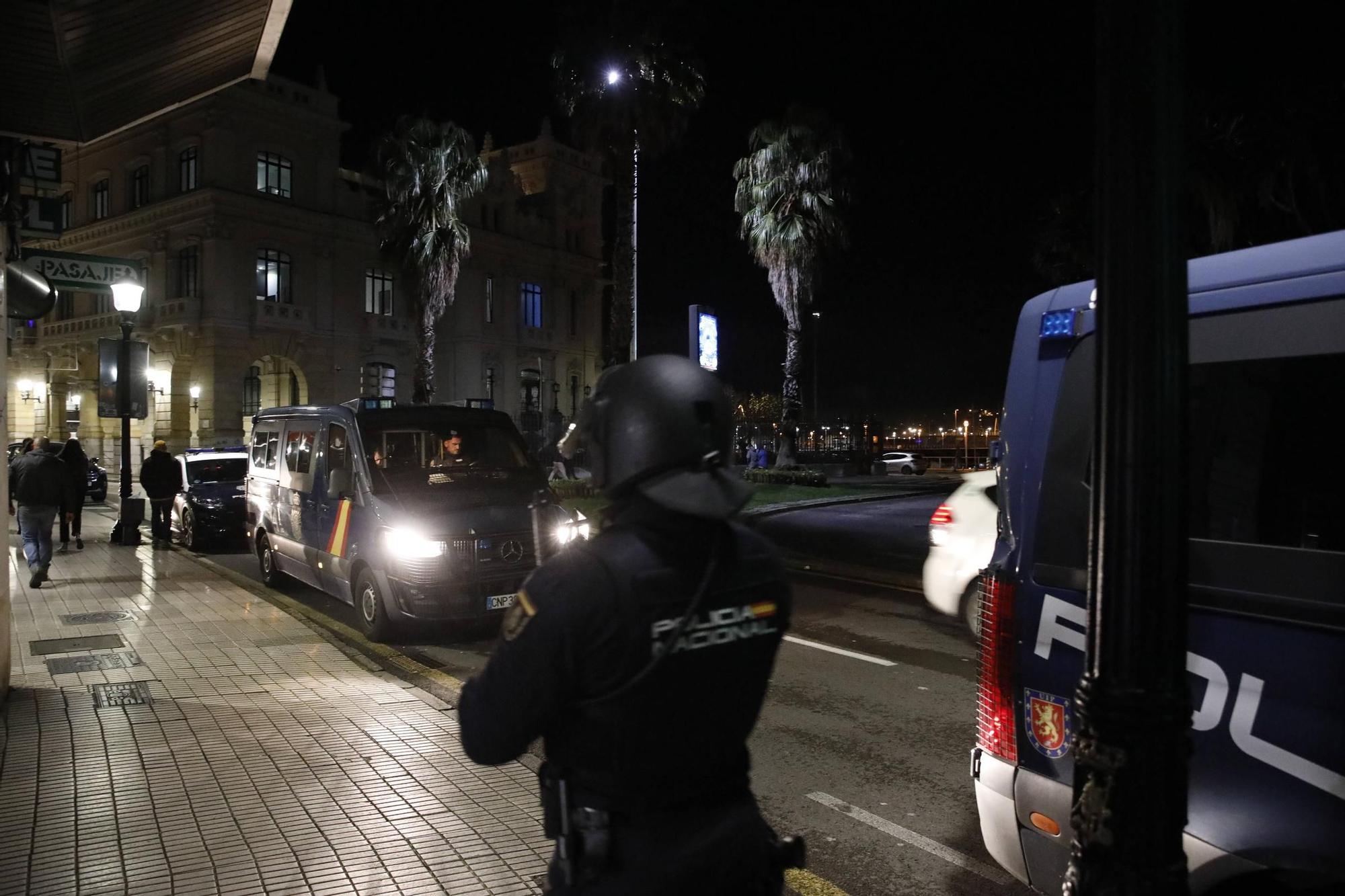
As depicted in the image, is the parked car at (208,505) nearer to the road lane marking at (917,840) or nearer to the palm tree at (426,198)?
the road lane marking at (917,840)

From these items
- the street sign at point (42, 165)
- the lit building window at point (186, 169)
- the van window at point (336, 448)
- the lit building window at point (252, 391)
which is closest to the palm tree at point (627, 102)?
the van window at point (336, 448)

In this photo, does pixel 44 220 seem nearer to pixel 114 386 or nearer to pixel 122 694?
pixel 122 694

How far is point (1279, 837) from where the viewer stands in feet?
7.92

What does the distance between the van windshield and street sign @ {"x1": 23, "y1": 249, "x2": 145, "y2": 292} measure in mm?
3287

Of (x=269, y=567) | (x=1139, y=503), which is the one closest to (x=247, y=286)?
(x=269, y=567)

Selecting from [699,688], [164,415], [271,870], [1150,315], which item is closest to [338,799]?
[271,870]

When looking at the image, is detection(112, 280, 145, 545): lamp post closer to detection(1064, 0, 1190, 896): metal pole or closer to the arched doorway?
detection(1064, 0, 1190, 896): metal pole

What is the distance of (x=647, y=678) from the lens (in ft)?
5.74

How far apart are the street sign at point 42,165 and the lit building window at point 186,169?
31.8 metres

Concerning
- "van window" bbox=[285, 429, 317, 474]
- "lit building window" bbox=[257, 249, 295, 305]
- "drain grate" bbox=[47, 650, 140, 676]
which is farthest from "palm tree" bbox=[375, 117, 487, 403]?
"drain grate" bbox=[47, 650, 140, 676]

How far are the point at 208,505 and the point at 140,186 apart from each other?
3073 centimetres

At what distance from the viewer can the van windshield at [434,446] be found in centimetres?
900

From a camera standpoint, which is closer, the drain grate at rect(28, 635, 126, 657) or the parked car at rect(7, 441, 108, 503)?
the drain grate at rect(28, 635, 126, 657)

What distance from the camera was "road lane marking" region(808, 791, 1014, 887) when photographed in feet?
13.5
